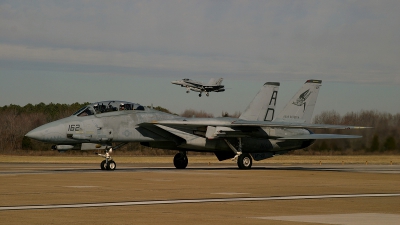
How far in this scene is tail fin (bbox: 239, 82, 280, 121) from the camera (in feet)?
120

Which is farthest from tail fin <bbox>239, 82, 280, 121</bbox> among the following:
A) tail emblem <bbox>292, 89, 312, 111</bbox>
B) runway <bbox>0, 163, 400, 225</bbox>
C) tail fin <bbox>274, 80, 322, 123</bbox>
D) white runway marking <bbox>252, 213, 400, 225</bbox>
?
white runway marking <bbox>252, 213, 400, 225</bbox>

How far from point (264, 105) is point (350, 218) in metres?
24.9

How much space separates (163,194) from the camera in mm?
17094

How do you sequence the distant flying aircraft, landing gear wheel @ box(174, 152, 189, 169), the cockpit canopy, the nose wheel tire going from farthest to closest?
the distant flying aircraft < landing gear wheel @ box(174, 152, 189, 169) < the cockpit canopy < the nose wheel tire

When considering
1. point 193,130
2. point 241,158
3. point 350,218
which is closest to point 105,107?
point 193,130

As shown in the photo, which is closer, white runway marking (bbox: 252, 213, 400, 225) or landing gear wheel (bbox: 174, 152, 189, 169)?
white runway marking (bbox: 252, 213, 400, 225)

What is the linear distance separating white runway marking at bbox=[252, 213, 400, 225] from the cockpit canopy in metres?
19.1

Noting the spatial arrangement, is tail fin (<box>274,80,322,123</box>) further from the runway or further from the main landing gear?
the runway

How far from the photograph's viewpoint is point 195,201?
1534 centimetres

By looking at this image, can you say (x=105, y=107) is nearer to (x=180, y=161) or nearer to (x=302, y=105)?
(x=180, y=161)

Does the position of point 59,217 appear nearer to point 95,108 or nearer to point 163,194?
point 163,194

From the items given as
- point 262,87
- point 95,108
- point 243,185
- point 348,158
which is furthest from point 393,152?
point 243,185

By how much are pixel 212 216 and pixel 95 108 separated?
18770 mm

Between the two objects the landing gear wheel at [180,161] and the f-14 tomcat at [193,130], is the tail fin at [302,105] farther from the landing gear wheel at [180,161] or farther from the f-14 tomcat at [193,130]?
the landing gear wheel at [180,161]
